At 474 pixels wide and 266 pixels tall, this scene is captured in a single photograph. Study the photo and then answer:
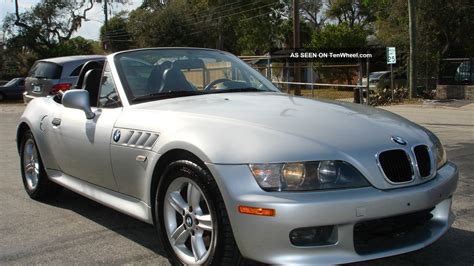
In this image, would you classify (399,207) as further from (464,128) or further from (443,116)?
(443,116)

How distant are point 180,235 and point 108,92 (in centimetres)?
162

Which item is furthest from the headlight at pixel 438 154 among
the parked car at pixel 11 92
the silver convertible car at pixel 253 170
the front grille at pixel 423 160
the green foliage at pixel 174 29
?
the green foliage at pixel 174 29

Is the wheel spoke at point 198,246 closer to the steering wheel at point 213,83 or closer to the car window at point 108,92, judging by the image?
the car window at point 108,92

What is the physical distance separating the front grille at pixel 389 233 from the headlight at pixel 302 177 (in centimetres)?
26

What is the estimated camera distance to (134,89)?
4484mm

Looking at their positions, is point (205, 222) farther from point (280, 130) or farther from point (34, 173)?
point (34, 173)

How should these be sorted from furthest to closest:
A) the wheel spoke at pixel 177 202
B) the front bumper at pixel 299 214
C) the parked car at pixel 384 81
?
the parked car at pixel 384 81 < the wheel spoke at pixel 177 202 < the front bumper at pixel 299 214

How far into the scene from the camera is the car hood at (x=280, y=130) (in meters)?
3.17

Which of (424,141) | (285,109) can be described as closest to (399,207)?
(424,141)

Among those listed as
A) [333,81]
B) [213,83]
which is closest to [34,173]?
[213,83]

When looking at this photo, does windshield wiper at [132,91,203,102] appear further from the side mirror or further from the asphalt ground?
the asphalt ground

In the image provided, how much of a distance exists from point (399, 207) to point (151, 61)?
2521 millimetres

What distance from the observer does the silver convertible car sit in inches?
121

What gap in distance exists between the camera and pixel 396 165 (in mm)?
3305
